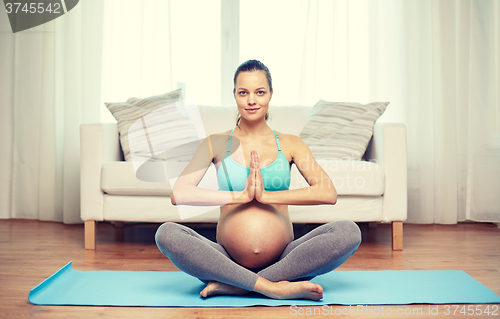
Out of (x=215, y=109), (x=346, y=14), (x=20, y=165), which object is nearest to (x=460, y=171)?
(x=346, y=14)

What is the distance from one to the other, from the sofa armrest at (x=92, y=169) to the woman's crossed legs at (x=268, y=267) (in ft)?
3.54

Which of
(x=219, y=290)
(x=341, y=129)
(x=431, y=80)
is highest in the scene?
(x=431, y=80)

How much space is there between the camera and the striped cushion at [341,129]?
2596 mm

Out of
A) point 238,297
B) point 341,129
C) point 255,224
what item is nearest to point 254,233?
point 255,224

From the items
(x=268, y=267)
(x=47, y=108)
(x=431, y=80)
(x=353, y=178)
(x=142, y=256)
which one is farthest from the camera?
(x=47, y=108)

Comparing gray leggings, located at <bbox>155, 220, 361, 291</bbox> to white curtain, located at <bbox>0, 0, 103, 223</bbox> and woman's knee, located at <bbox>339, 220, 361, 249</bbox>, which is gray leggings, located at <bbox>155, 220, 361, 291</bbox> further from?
white curtain, located at <bbox>0, 0, 103, 223</bbox>

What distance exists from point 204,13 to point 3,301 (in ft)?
9.22

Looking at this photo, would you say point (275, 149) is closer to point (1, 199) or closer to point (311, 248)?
point (311, 248)

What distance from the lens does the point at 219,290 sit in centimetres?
142

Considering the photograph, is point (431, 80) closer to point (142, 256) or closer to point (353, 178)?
point (353, 178)

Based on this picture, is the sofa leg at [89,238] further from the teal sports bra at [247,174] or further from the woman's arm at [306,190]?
the woman's arm at [306,190]

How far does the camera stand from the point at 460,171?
3.22 metres

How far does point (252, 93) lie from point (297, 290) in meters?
0.69

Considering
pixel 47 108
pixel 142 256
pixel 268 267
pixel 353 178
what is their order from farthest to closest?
pixel 47 108 → pixel 353 178 → pixel 142 256 → pixel 268 267
